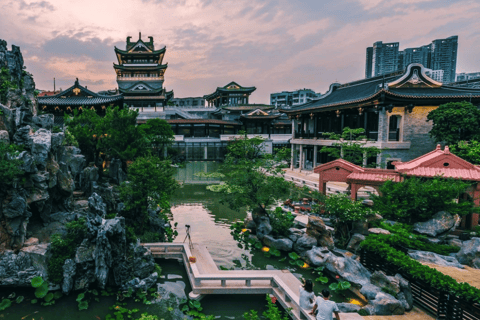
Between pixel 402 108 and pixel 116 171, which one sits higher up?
pixel 402 108

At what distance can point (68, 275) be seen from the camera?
9.00 meters

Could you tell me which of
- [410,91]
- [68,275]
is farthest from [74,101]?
[410,91]

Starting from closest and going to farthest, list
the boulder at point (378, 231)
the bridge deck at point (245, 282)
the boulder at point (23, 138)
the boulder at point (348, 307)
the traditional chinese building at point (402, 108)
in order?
the boulder at point (348, 307), the bridge deck at point (245, 282), the boulder at point (23, 138), the boulder at point (378, 231), the traditional chinese building at point (402, 108)

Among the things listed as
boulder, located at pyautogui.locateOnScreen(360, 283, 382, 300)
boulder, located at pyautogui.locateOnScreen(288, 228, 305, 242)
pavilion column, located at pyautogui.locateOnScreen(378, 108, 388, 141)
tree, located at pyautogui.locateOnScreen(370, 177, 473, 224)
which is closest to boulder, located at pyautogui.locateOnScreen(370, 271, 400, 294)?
boulder, located at pyautogui.locateOnScreen(360, 283, 382, 300)

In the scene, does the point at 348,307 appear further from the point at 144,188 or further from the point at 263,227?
the point at 144,188

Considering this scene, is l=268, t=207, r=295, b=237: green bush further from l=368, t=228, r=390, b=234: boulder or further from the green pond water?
l=368, t=228, r=390, b=234: boulder

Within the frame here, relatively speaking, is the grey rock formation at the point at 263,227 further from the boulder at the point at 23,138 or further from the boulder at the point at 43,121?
the boulder at the point at 43,121

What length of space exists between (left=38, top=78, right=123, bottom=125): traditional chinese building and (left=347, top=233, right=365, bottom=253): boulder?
93.4ft

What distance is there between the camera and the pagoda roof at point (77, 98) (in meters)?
30.6

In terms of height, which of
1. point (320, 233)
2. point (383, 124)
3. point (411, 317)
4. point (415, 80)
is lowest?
point (411, 317)

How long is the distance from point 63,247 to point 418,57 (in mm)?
103445

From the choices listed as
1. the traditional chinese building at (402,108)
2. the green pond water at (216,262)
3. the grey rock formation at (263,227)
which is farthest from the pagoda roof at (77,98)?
the grey rock formation at (263,227)

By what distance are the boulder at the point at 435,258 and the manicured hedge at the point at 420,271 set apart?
1164 millimetres

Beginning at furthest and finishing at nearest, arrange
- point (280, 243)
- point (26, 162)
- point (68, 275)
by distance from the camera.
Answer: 1. point (280, 243)
2. point (26, 162)
3. point (68, 275)
